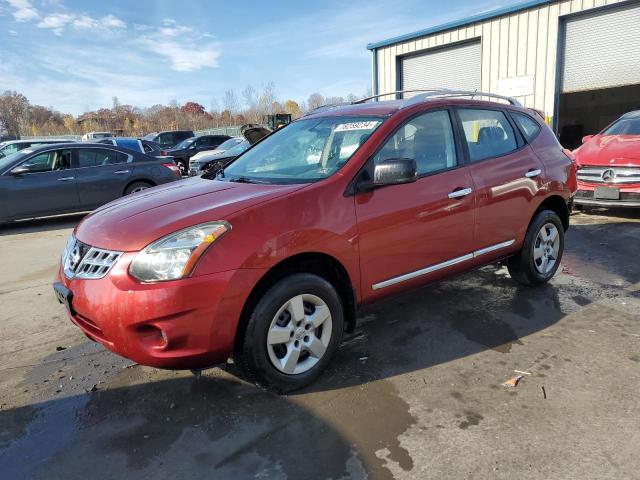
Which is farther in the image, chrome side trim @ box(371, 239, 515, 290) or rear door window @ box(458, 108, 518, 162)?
rear door window @ box(458, 108, 518, 162)

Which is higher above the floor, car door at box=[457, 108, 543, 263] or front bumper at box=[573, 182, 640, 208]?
car door at box=[457, 108, 543, 263]

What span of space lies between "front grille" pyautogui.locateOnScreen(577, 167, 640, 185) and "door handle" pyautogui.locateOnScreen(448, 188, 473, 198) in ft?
16.6

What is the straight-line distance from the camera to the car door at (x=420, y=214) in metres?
3.19

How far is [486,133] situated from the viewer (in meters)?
4.13

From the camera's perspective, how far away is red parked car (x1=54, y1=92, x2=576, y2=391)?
255 centimetres

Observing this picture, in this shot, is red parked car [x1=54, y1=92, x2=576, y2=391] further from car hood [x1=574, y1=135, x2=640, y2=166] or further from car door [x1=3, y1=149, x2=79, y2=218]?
car door [x1=3, y1=149, x2=79, y2=218]

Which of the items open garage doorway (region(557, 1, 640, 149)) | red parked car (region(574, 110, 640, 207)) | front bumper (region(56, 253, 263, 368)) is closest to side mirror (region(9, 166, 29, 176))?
front bumper (region(56, 253, 263, 368))

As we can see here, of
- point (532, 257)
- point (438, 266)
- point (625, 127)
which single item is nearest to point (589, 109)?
point (625, 127)

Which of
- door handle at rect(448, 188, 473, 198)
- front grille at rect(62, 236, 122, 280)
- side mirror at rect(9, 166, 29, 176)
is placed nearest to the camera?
front grille at rect(62, 236, 122, 280)

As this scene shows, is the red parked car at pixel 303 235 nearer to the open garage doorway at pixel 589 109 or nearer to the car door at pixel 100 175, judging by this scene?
the car door at pixel 100 175

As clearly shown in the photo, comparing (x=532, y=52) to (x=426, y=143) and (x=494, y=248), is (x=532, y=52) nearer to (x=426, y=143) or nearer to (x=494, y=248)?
(x=494, y=248)

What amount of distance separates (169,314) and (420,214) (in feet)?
6.02

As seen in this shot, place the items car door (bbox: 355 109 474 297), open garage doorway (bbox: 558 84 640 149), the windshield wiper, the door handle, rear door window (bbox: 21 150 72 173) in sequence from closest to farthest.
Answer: car door (bbox: 355 109 474 297), the windshield wiper, the door handle, rear door window (bbox: 21 150 72 173), open garage doorway (bbox: 558 84 640 149)

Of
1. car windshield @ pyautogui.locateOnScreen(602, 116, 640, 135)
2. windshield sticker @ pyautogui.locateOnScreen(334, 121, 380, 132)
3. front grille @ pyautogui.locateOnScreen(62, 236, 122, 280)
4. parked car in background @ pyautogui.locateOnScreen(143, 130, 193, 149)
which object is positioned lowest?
front grille @ pyautogui.locateOnScreen(62, 236, 122, 280)
